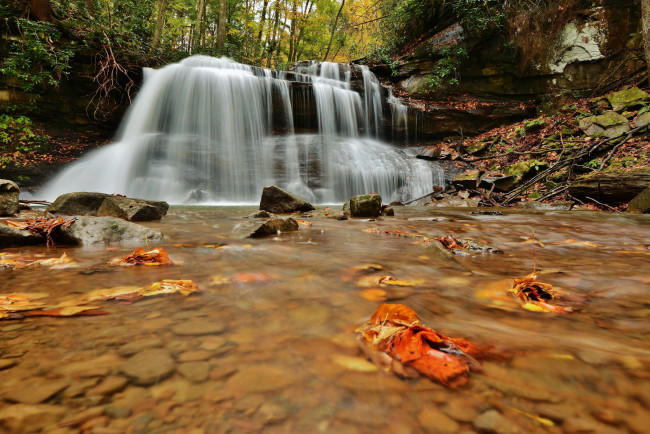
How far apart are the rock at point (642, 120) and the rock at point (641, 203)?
3.56m

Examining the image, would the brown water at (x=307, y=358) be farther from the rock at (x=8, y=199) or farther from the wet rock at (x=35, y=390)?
the rock at (x=8, y=199)

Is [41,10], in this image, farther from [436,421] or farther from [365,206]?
[436,421]

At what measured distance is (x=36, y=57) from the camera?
8.95 m

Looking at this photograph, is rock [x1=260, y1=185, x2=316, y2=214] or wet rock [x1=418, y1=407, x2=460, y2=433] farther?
rock [x1=260, y1=185, x2=316, y2=214]

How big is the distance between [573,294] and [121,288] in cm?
203

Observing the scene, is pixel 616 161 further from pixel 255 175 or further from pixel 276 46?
pixel 276 46

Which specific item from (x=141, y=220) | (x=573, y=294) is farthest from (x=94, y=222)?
(x=573, y=294)

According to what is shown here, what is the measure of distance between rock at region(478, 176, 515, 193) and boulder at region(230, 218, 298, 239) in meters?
7.30

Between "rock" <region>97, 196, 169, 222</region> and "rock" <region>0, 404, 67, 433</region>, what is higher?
"rock" <region>97, 196, 169, 222</region>

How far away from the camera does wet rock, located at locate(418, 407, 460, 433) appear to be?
53 cm

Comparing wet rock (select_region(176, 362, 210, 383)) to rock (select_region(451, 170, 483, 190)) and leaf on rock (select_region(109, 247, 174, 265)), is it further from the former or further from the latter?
rock (select_region(451, 170, 483, 190))

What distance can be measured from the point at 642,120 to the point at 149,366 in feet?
37.7

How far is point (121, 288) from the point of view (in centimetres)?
130

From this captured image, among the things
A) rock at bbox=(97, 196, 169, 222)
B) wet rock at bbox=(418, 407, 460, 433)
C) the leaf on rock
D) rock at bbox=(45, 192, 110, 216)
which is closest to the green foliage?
rock at bbox=(45, 192, 110, 216)
